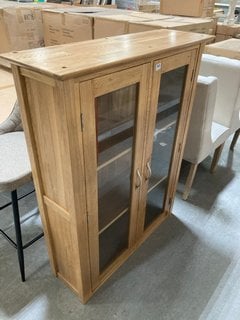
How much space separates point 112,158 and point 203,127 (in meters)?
0.89

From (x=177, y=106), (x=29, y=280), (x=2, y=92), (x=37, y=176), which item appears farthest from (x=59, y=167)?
(x=2, y=92)

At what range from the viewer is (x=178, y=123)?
1523 mm

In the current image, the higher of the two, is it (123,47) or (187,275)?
(123,47)

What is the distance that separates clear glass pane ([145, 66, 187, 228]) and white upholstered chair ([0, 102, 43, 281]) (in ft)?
2.28

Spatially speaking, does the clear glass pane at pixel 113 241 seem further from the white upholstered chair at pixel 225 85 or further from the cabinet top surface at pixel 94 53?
the white upholstered chair at pixel 225 85

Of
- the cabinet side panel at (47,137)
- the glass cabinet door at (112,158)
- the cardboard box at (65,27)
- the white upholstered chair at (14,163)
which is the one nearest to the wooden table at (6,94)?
the white upholstered chair at (14,163)

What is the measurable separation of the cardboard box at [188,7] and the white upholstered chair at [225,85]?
76 cm

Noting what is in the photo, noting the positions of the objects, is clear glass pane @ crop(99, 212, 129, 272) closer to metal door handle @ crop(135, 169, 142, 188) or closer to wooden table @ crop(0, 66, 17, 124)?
metal door handle @ crop(135, 169, 142, 188)

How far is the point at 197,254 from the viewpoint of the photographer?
1.76 meters

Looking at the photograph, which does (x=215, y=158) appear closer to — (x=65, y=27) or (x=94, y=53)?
(x=65, y=27)

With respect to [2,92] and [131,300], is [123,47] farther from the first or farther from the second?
[131,300]

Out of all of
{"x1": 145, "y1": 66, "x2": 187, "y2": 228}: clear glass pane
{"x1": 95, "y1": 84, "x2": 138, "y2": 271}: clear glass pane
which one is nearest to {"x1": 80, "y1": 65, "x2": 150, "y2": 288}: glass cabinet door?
{"x1": 95, "y1": 84, "x2": 138, "y2": 271}: clear glass pane

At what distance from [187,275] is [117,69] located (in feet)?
4.34

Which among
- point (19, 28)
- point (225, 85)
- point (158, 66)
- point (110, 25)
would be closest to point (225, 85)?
point (225, 85)
